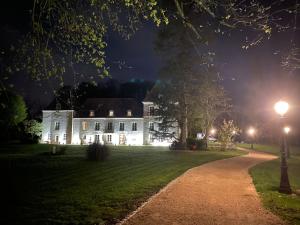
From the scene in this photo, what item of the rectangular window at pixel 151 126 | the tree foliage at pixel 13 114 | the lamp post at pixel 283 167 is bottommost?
the lamp post at pixel 283 167

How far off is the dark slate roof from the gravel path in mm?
42171

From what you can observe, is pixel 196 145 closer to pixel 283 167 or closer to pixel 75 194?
pixel 283 167

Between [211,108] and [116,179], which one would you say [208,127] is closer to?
[211,108]

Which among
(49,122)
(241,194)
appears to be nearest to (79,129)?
(49,122)

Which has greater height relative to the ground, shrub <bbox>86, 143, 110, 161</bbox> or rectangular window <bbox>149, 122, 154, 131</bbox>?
rectangular window <bbox>149, 122, 154, 131</bbox>

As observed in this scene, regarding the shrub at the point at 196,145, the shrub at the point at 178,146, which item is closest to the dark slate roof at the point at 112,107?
the shrub at the point at 178,146

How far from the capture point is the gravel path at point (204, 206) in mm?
8078

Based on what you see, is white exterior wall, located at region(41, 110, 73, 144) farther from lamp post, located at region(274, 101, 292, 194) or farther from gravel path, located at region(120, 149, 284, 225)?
lamp post, located at region(274, 101, 292, 194)

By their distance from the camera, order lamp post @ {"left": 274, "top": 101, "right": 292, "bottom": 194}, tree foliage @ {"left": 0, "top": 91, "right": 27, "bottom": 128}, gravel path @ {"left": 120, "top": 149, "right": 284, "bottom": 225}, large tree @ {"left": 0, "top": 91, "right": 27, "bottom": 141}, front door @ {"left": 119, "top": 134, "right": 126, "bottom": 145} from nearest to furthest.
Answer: gravel path @ {"left": 120, "top": 149, "right": 284, "bottom": 225} < lamp post @ {"left": 274, "top": 101, "right": 292, "bottom": 194} < large tree @ {"left": 0, "top": 91, "right": 27, "bottom": 141} < tree foliage @ {"left": 0, "top": 91, "right": 27, "bottom": 128} < front door @ {"left": 119, "top": 134, "right": 126, "bottom": 145}

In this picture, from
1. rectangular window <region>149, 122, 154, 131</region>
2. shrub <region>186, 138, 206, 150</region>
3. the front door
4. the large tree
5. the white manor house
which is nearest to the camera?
shrub <region>186, 138, 206, 150</region>

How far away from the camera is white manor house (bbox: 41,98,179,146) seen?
5428 cm

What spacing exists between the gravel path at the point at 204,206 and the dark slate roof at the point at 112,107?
42171 mm

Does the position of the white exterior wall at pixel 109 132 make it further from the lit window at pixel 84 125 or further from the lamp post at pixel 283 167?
the lamp post at pixel 283 167

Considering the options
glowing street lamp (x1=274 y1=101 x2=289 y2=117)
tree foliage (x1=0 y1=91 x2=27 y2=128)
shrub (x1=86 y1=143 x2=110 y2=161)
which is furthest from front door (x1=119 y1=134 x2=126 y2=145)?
glowing street lamp (x1=274 y1=101 x2=289 y2=117)
